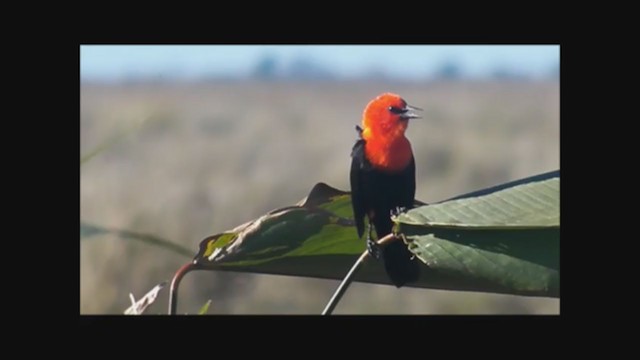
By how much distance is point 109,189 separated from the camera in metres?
2.74

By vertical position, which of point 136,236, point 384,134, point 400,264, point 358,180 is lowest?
point 400,264

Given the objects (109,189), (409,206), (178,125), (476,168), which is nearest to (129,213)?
(109,189)

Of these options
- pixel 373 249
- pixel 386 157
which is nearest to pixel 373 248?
pixel 373 249

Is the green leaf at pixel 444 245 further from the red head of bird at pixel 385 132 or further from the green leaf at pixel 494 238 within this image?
the red head of bird at pixel 385 132

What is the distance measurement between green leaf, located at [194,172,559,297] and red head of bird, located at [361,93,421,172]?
397 mm

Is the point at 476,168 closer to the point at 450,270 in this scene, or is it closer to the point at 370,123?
the point at 370,123

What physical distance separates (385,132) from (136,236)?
3.34 ft

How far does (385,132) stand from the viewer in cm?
261

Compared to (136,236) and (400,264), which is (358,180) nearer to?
(400,264)

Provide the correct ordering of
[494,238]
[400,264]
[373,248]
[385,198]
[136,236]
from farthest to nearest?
[385,198]
[400,264]
[373,248]
[494,238]
[136,236]

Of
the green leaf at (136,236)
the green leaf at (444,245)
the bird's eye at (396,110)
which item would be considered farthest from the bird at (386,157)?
the green leaf at (136,236)

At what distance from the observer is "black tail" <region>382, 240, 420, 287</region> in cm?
234

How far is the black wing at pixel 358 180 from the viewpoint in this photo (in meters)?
2.42

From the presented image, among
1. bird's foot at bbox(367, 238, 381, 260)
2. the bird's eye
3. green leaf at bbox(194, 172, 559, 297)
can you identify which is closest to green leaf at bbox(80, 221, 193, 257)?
green leaf at bbox(194, 172, 559, 297)
